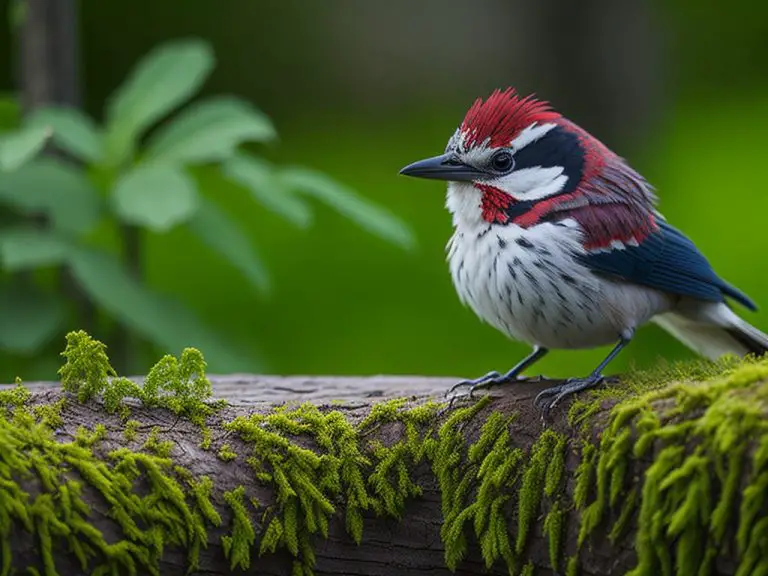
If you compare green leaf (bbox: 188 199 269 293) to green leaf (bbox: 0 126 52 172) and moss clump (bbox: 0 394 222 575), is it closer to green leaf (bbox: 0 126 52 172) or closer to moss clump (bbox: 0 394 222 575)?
green leaf (bbox: 0 126 52 172)

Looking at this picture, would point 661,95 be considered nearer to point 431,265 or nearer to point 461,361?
point 431,265

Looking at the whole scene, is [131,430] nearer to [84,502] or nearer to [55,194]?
[84,502]

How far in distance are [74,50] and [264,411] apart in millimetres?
3344

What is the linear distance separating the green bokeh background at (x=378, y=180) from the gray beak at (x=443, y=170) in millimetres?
1689

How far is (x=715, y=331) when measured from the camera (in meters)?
4.20

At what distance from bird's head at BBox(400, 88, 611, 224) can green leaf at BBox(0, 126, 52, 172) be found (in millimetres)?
1571

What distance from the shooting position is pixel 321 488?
3361 millimetres

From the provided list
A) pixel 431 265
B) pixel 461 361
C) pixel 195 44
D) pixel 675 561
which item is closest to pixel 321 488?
pixel 675 561

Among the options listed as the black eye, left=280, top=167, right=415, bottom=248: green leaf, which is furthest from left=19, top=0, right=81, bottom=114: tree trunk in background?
the black eye

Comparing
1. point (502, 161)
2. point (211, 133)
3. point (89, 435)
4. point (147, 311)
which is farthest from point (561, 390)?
point (211, 133)

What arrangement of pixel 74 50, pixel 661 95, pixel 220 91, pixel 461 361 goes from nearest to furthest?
pixel 74 50, pixel 461 361, pixel 661 95, pixel 220 91

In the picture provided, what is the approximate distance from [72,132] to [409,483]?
266cm

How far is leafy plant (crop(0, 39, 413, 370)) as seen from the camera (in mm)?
4750

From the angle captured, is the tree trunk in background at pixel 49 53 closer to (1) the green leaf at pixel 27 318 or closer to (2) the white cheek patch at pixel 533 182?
(1) the green leaf at pixel 27 318
